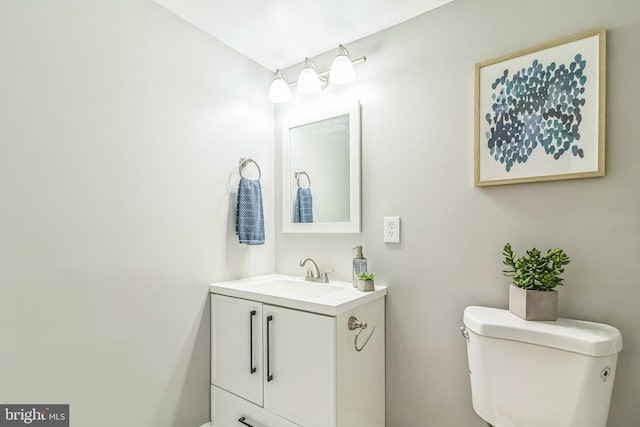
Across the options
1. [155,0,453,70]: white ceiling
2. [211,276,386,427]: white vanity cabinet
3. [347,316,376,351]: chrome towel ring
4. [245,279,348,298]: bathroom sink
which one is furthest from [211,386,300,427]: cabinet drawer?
[155,0,453,70]: white ceiling

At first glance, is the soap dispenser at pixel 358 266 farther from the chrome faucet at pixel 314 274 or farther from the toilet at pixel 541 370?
the toilet at pixel 541 370

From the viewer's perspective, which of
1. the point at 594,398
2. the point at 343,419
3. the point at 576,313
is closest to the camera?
the point at 594,398

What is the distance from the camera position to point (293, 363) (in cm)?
133

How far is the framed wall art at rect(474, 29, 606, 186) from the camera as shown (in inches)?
43.4

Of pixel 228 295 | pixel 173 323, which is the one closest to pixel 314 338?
pixel 228 295

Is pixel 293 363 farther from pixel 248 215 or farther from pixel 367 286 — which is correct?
pixel 248 215

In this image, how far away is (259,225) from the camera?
5.90 feet

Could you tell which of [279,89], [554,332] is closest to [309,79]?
[279,89]

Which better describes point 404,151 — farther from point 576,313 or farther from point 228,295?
point 228,295

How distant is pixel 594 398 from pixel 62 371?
182cm

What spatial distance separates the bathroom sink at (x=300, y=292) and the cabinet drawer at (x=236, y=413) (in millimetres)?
513

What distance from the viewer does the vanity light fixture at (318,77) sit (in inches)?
62.1

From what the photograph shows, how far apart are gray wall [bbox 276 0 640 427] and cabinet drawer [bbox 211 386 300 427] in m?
0.59

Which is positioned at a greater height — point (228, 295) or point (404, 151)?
point (404, 151)
